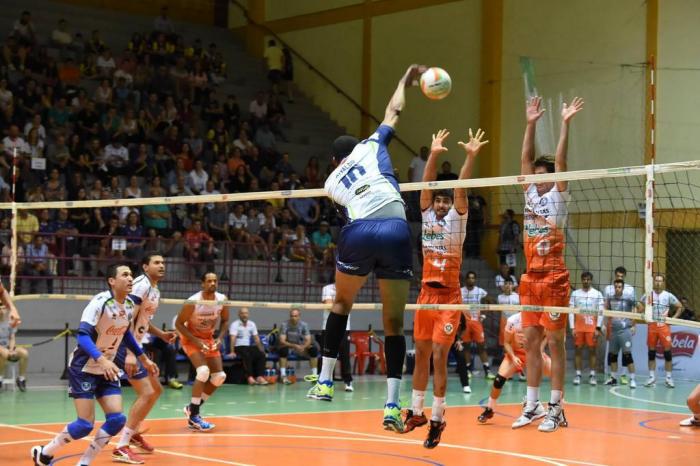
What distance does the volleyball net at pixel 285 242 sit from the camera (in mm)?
20281

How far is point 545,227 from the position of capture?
1074 cm

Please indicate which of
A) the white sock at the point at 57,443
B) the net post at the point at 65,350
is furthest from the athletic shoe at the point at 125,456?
the net post at the point at 65,350

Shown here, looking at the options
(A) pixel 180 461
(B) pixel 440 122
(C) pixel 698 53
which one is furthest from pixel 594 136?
(A) pixel 180 461

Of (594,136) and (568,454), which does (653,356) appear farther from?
(568,454)

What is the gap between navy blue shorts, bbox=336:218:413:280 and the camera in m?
7.66

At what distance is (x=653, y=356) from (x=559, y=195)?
1182cm

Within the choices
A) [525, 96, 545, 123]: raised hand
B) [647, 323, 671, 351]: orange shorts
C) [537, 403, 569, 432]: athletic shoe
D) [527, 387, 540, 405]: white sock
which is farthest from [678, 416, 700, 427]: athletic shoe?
[647, 323, 671, 351]: orange shorts

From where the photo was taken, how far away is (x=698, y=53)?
24203 mm

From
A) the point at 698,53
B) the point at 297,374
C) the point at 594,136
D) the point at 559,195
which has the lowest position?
the point at 297,374

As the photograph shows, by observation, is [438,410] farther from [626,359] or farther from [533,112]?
[626,359]

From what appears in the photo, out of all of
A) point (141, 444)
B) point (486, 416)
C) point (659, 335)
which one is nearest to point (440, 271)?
point (486, 416)

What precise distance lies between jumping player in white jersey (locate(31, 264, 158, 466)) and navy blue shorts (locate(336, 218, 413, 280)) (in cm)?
286

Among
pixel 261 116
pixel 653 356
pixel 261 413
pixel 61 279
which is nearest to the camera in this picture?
pixel 261 413

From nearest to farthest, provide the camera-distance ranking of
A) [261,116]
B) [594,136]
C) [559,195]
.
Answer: [559,195], [594,136], [261,116]
